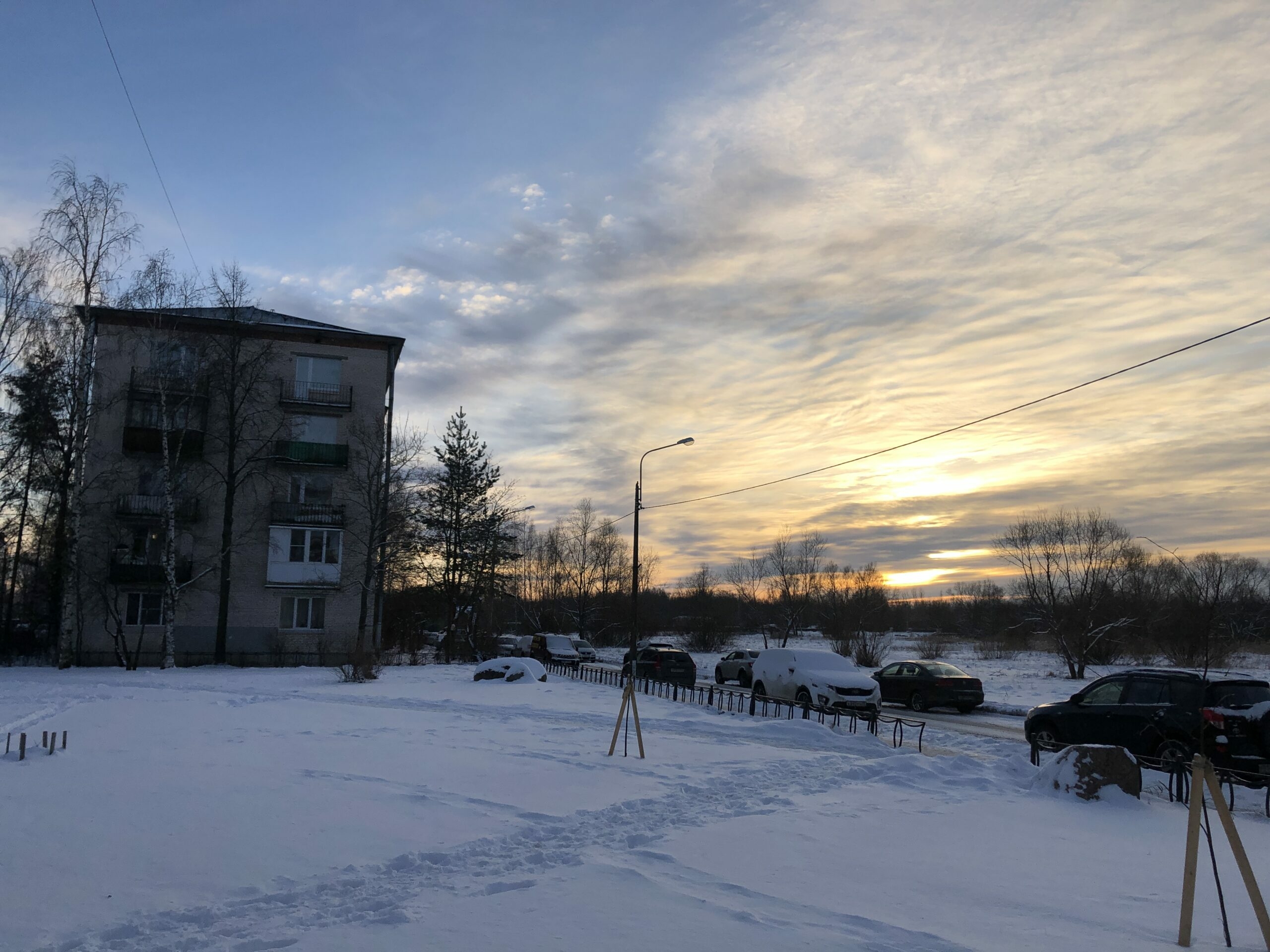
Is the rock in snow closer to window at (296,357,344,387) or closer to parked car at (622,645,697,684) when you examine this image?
parked car at (622,645,697,684)

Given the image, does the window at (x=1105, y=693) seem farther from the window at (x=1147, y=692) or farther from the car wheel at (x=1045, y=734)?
the car wheel at (x=1045, y=734)

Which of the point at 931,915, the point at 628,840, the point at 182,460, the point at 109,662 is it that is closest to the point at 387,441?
the point at 182,460

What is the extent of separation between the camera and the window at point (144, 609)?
3453 cm

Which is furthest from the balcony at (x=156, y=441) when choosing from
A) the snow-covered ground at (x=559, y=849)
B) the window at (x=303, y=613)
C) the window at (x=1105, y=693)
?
the window at (x=1105, y=693)

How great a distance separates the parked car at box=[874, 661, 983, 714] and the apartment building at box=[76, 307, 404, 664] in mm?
22567

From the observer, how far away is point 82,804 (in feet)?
27.8

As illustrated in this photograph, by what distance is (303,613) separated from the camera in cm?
3734

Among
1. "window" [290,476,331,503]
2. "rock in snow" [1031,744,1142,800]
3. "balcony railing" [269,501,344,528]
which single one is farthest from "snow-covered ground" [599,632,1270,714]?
"window" [290,476,331,503]

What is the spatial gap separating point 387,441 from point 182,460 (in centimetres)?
865

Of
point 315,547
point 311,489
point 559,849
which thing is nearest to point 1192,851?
point 559,849

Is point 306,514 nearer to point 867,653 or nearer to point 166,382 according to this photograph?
point 166,382

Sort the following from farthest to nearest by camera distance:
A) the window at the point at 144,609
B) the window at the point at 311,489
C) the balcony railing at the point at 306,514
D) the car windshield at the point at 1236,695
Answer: the window at the point at 311,489 < the balcony railing at the point at 306,514 < the window at the point at 144,609 < the car windshield at the point at 1236,695

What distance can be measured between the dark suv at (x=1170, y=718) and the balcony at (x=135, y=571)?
109ft

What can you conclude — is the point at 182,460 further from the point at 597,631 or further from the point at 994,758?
the point at 597,631
